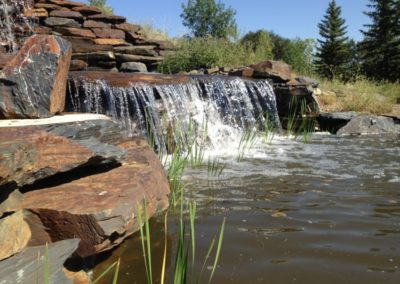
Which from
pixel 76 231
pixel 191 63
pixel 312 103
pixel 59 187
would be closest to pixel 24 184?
pixel 59 187

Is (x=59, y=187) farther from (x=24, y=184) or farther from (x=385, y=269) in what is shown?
(x=385, y=269)

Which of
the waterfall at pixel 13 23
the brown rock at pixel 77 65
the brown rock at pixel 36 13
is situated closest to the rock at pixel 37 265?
the brown rock at pixel 77 65

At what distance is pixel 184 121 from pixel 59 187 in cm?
432

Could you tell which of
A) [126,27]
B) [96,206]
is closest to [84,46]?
[126,27]

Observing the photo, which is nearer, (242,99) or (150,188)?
(150,188)

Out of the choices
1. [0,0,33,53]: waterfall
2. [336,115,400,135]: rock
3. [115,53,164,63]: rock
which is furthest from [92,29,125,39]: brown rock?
[336,115,400,135]: rock

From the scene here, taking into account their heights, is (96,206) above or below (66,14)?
below

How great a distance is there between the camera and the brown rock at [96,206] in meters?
2.09

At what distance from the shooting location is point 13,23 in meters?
9.33

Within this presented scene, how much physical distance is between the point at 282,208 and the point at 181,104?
382cm

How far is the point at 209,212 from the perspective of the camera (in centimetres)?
314

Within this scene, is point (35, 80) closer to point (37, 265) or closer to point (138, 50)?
point (37, 265)

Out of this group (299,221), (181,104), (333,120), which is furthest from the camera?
(333,120)

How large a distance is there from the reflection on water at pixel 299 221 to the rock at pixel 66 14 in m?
6.74
